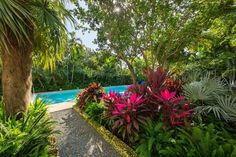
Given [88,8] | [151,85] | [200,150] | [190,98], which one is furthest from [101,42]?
[200,150]

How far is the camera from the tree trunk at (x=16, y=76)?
4.10m

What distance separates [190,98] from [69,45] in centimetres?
392

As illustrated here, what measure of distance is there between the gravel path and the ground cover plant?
0.47m

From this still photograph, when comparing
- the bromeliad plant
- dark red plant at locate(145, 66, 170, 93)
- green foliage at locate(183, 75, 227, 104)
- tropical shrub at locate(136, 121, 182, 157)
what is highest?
dark red plant at locate(145, 66, 170, 93)

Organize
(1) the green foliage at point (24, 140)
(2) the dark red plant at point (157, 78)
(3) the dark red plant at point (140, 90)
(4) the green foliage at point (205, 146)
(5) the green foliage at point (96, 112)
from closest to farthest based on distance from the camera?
(4) the green foliage at point (205, 146)
(1) the green foliage at point (24, 140)
(3) the dark red plant at point (140, 90)
(2) the dark red plant at point (157, 78)
(5) the green foliage at point (96, 112)

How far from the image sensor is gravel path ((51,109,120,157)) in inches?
156

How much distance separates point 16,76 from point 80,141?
2.25 m

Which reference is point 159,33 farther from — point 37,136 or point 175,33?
point 37,136

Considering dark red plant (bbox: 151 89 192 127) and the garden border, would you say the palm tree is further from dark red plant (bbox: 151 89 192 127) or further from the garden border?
dark red plant (bbox: 151 89 192 127)

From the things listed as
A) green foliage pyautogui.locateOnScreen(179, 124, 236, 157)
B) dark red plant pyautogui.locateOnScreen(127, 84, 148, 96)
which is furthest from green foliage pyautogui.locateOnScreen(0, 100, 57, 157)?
green foliage pyautogui.locateOnScreen(179, 124, 236, 157)

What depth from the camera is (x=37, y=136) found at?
3.29m

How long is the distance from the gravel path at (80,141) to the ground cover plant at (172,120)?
0.47m

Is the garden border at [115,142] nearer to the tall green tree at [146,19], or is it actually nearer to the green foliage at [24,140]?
the green foliage at [24,140]

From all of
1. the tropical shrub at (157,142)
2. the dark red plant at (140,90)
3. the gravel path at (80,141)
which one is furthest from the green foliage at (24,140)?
the dark red plant at (140,90)
